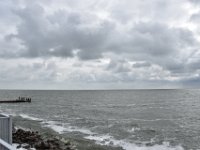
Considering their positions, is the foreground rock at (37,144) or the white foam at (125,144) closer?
the foreground rock at (37,144)

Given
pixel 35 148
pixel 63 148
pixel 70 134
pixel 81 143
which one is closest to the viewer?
pixel 35 148

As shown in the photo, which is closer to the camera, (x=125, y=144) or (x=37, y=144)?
(x=37, y=144)

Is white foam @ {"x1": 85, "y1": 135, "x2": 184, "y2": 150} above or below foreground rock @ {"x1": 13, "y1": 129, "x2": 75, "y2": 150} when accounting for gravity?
below

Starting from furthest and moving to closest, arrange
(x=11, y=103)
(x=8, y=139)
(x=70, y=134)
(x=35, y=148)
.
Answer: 1. (x=11, y=103)
2. (x=70, y=134)
3. (x=35, y=148)
4. (x=8, y=139)

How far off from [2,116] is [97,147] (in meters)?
14.8

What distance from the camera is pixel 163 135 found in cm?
3438

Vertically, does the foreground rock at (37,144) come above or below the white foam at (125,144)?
above

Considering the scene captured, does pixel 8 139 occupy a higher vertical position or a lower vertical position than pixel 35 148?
higher

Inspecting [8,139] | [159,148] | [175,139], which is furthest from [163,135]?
[8,139]

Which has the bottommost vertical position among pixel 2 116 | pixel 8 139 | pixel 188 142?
pixel 188 142

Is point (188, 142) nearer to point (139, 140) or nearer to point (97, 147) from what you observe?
point (139, 140)

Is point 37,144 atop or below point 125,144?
atop

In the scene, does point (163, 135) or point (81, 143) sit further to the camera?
point (163, 135)

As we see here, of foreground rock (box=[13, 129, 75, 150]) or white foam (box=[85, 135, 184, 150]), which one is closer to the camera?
foreground rock (box=[13, 129, 75, 150])
